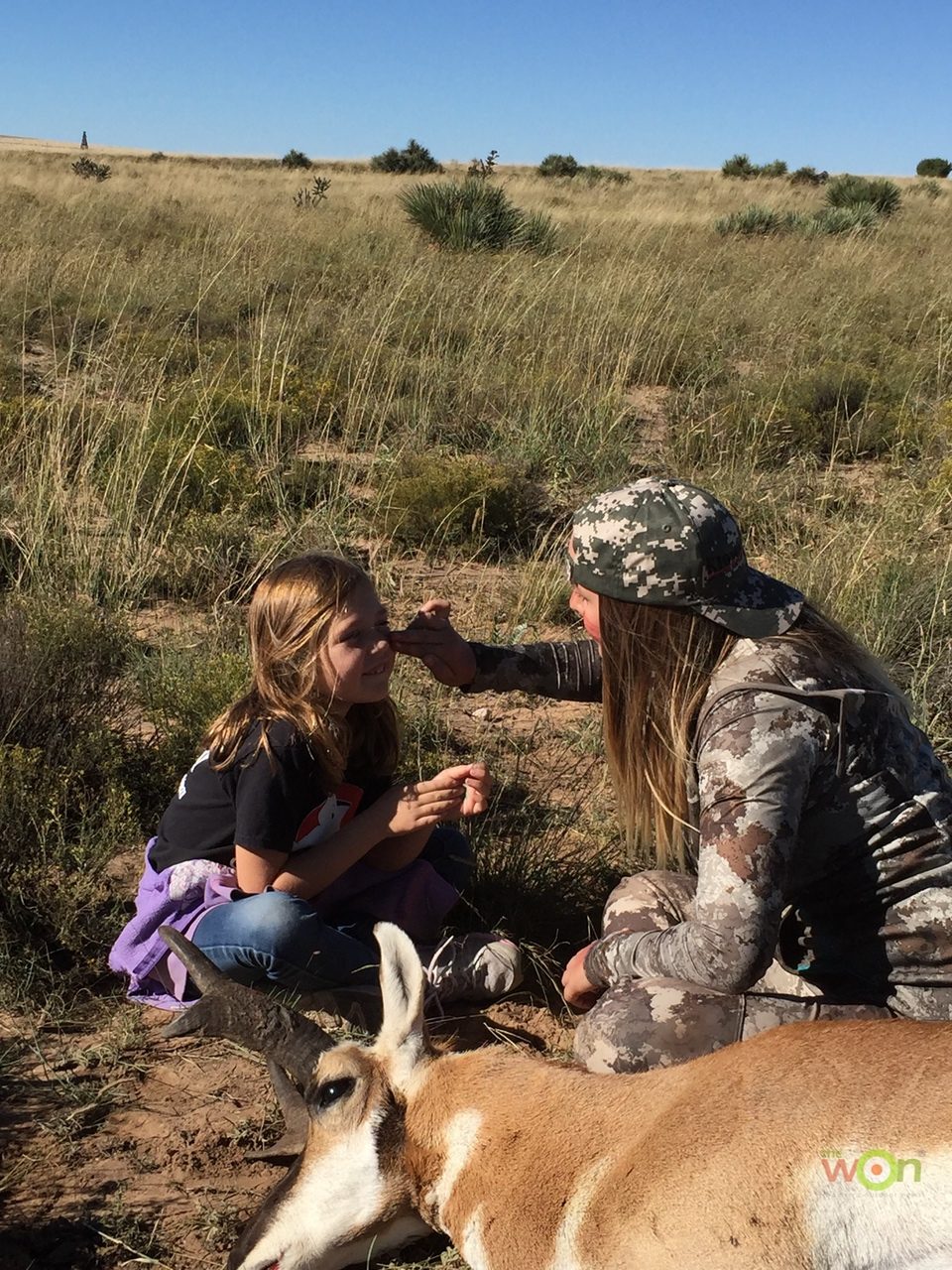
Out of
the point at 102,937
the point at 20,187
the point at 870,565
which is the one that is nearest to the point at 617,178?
the point at 20,187

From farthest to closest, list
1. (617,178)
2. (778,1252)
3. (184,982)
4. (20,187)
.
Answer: (617,178) → (20,187) → (184,982) → (778,1252)

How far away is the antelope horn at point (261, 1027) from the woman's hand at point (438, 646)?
49.8 inches

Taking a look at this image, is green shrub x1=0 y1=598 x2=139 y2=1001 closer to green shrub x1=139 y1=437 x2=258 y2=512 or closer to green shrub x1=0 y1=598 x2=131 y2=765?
green shrub x1=0 y1=598 x2=131 y2=765

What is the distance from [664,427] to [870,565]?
11.3ft

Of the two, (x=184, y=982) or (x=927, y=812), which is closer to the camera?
(x=927, y=812)

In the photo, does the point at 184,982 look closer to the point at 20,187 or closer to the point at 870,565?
the point at 870,565

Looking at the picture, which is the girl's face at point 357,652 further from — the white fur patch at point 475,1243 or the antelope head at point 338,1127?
the white fur patch at point 475,1243

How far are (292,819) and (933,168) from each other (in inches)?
2637

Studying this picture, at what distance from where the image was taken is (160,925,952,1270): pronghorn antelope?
2.10 meters

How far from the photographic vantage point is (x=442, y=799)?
3.20 metres

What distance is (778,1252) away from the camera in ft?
6.77

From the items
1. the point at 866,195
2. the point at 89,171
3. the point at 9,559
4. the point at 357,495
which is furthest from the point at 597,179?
the point at 9,559

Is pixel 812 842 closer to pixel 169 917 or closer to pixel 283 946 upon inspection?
pixel 283 946

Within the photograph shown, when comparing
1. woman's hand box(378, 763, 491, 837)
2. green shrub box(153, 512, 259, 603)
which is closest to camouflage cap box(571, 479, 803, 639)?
woman's hand box(378, 763, 491, 837)
